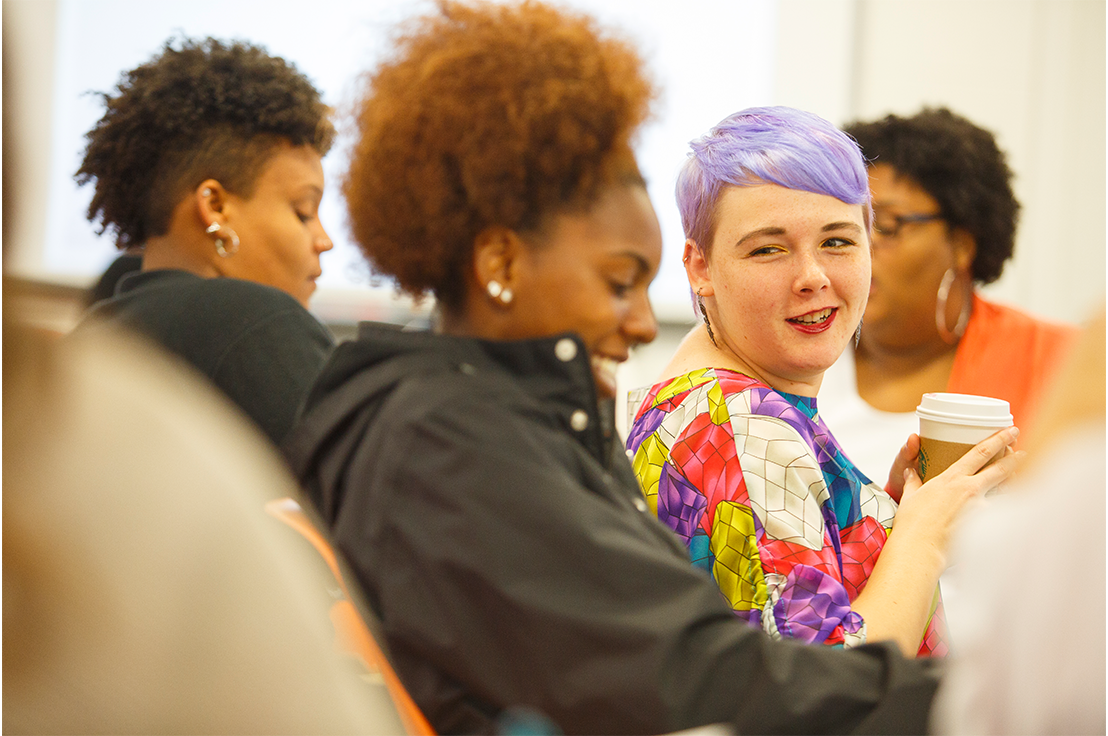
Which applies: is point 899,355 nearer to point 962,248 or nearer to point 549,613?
point 962,248

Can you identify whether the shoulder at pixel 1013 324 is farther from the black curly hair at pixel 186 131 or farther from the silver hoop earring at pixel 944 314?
the black curly hair at pixel 186 131

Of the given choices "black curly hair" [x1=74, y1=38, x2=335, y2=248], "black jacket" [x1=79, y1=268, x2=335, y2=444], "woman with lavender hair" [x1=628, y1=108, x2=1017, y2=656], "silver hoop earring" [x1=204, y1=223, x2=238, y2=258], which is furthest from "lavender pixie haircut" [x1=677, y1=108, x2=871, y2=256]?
"silver hoop earring" [x1=204, y1=223, x2=238, y2=258]

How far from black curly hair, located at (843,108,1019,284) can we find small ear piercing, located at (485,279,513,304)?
1723 mm

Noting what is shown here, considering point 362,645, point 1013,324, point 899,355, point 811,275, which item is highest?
point 811,275

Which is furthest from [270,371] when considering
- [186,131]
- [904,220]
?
[904,220]

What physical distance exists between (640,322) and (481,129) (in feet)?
0.89

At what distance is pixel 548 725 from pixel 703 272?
0.84m

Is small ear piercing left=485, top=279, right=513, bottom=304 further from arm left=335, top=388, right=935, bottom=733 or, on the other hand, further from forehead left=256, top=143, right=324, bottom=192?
forehead left=256, top=143, right=324, bottom=192

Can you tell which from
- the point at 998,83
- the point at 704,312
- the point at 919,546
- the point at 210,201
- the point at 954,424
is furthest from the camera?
the point at 998,83

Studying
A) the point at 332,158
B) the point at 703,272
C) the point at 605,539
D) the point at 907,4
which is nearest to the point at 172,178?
the point at 332,158

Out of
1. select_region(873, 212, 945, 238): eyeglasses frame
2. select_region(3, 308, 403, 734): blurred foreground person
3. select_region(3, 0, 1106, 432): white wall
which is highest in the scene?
select_region(3, 0, 1106, 432): white wall

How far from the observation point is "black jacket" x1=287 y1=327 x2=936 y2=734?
31.0 inches

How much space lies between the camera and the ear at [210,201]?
6.12 ft

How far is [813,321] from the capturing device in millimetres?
1378
